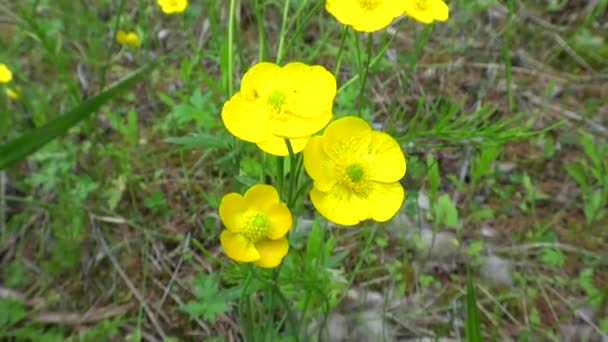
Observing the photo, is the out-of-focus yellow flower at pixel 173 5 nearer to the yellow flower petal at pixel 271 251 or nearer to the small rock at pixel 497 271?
the yellow flower petal at pixel 271 251

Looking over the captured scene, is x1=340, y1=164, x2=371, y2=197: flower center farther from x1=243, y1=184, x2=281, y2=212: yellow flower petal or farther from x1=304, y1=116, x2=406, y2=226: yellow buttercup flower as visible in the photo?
x1=243, y1=184, x2=281, y2=212: yellow flower petal

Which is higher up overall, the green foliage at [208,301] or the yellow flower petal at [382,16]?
the yellow flower petal at [382,16]

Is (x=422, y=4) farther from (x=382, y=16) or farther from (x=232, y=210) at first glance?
(x=232, y=210)

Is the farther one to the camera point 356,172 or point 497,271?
point 497,271

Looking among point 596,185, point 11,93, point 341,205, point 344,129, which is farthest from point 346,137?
point 11,93

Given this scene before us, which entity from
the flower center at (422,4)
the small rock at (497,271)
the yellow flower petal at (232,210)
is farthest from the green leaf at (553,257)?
the yellow flower petal at (232,210)
